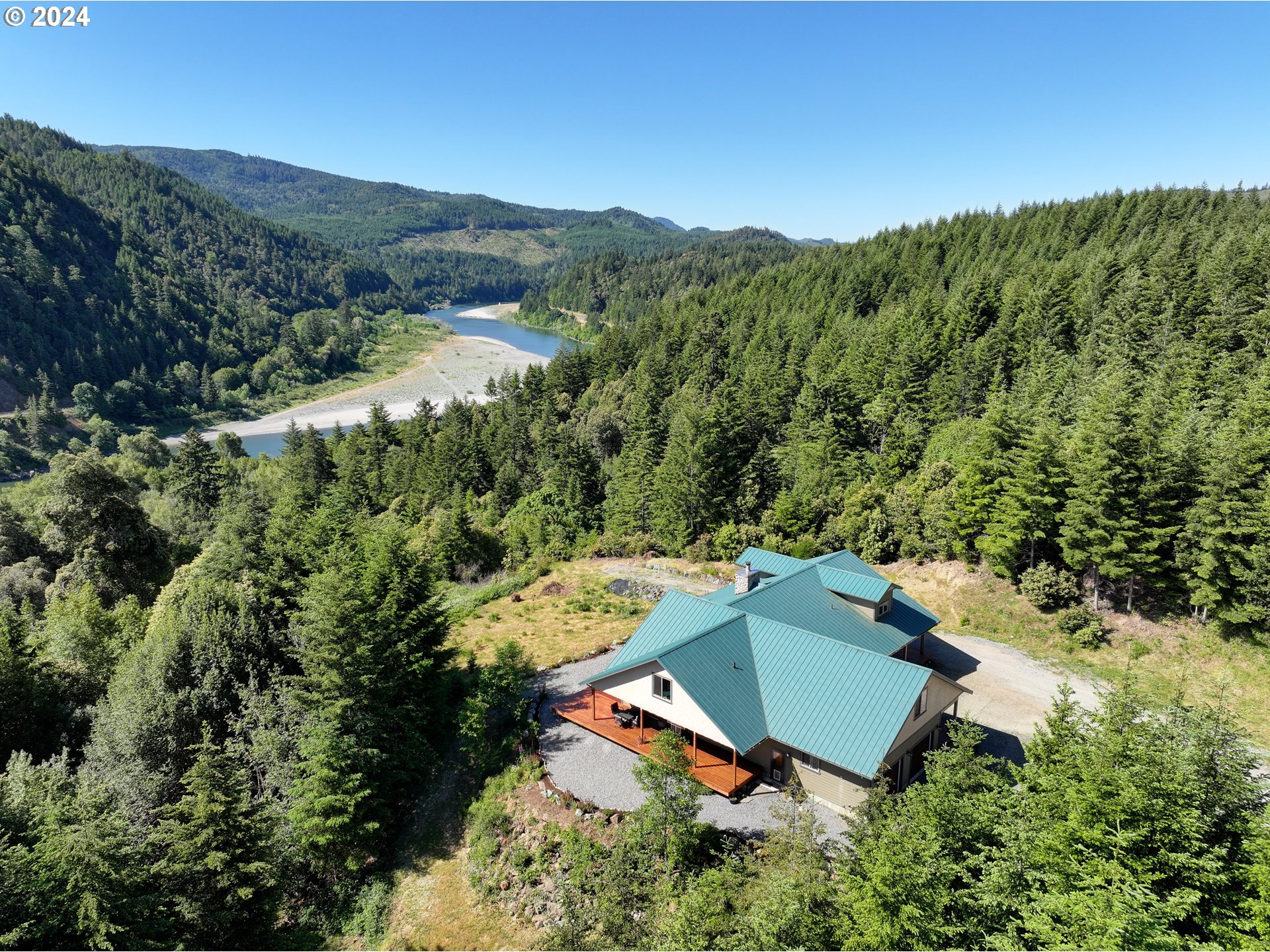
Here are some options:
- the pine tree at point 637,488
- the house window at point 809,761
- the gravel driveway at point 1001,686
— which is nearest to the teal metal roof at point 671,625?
the house window at point 809,761

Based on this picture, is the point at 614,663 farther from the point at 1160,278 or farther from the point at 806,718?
the point at 1160,278

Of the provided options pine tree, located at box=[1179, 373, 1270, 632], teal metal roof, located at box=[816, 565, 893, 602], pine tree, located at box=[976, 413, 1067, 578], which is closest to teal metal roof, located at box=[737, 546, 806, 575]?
→ teal metal roof, located at box=[816, 565, 893, 602]

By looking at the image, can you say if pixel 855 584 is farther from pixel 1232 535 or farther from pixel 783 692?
pixel 1232 535

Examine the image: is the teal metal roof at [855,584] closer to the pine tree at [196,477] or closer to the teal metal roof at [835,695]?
the teal metal roof at [835,695]

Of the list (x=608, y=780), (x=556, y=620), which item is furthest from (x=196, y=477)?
(x=608, y=780)

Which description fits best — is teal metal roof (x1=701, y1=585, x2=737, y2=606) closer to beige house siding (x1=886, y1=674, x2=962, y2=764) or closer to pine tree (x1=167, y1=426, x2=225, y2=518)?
beige house siding (x1=886, y1=674, x2=962, y2=764)
